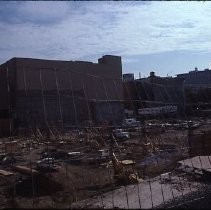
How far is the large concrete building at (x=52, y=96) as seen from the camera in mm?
24000

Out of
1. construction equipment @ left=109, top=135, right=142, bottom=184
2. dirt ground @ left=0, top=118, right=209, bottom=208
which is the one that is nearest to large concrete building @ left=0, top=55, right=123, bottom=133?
dirt ground @ left=0, top=118, right=209, bottom=208

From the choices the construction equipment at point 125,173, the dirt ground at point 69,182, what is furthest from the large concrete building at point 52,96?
the construction equipment at point 125,173

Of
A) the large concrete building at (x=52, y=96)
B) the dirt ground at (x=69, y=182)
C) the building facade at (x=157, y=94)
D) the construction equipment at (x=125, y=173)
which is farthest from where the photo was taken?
the large concrete building at (x=52, y=96)

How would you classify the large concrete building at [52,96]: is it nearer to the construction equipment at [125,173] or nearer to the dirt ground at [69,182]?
the dirt ground at [69,182]

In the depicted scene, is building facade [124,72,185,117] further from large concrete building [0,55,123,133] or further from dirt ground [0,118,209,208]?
dirt ground [0,118,209,208]

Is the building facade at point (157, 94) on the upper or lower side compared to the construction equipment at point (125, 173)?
upper

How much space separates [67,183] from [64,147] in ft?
29.5

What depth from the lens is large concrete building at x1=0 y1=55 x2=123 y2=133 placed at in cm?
2400

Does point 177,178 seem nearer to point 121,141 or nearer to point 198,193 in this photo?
point 198,193

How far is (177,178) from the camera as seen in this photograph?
10.4 m

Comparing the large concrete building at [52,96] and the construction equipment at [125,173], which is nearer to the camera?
the construction equipment at [125,173]

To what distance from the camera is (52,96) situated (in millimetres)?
24406

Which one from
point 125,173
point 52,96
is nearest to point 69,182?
point 125,173

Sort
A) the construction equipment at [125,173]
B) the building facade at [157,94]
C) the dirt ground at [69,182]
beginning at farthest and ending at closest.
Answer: the building facade at [157,94], the construction equipment at [125,173], the dirt ground at [69,182]
